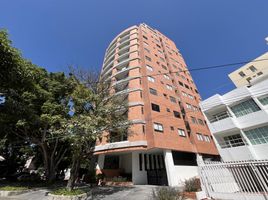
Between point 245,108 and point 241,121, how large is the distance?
1.70m

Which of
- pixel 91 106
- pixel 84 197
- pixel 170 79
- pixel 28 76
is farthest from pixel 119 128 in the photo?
pixel 170 79

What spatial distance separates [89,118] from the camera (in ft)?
39.3

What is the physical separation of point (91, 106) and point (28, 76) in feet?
17.2

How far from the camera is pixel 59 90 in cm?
1781

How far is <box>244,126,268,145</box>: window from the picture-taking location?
1745 centimetres

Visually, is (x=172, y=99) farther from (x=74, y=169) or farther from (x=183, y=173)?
(x=74, y=169)

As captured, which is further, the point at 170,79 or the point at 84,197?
the point at 170,79

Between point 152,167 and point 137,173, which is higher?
point 152,167

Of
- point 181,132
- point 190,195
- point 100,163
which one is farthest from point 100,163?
point 190,195

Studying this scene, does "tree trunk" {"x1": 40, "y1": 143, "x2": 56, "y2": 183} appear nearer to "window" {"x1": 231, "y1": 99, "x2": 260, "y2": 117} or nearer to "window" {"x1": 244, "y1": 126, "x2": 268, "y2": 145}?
"window" {"x1": 244, "y1": 126, "x2": 268, "y2": 145}

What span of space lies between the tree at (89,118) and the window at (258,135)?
14.6 metres

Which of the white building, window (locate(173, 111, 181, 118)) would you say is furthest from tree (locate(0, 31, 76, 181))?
the white building

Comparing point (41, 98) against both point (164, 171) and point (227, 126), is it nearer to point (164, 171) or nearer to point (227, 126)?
point (164, 171)

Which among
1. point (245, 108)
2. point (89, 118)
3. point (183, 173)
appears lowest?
point (183, 173)
